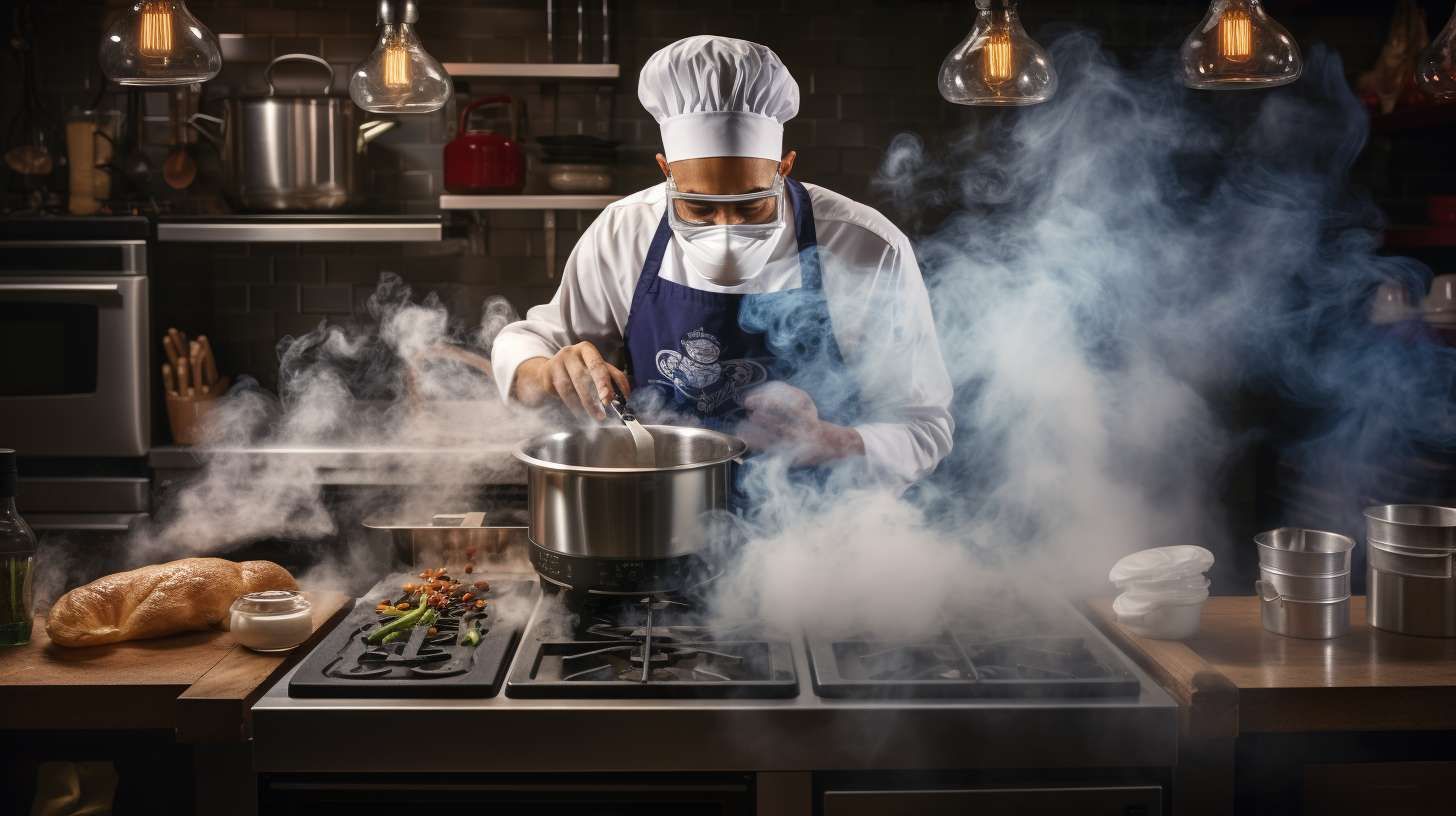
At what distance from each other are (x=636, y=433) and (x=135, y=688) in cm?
84

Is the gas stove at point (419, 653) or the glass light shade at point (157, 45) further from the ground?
the glass light shade at point (157, 45)

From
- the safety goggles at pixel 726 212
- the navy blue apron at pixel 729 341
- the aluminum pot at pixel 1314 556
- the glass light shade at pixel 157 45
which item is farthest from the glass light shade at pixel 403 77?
the aluminum pot at pixel 1314 556

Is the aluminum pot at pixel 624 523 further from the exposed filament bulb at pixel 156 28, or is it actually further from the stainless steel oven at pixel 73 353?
the stainless steel oven at pixel 73 353

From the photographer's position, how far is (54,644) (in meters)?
1.86

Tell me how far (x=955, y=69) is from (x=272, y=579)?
165 centimetres

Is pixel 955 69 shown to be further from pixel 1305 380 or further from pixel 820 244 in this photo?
pixel 1305 380

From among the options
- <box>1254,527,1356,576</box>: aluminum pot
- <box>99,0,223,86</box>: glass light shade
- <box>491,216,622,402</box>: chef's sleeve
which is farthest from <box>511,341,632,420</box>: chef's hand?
<box>1254,527,1356,576</box>: aluminum pot

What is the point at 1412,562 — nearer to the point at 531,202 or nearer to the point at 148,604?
the point at 148,604

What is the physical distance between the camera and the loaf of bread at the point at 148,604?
1823 mm

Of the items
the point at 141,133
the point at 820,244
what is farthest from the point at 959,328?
the point at 141,133

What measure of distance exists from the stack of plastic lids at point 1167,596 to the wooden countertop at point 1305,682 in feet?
0.08

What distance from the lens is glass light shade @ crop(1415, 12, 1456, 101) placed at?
214 centimetres

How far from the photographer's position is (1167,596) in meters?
1.88

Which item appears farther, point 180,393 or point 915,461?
point 180,393
